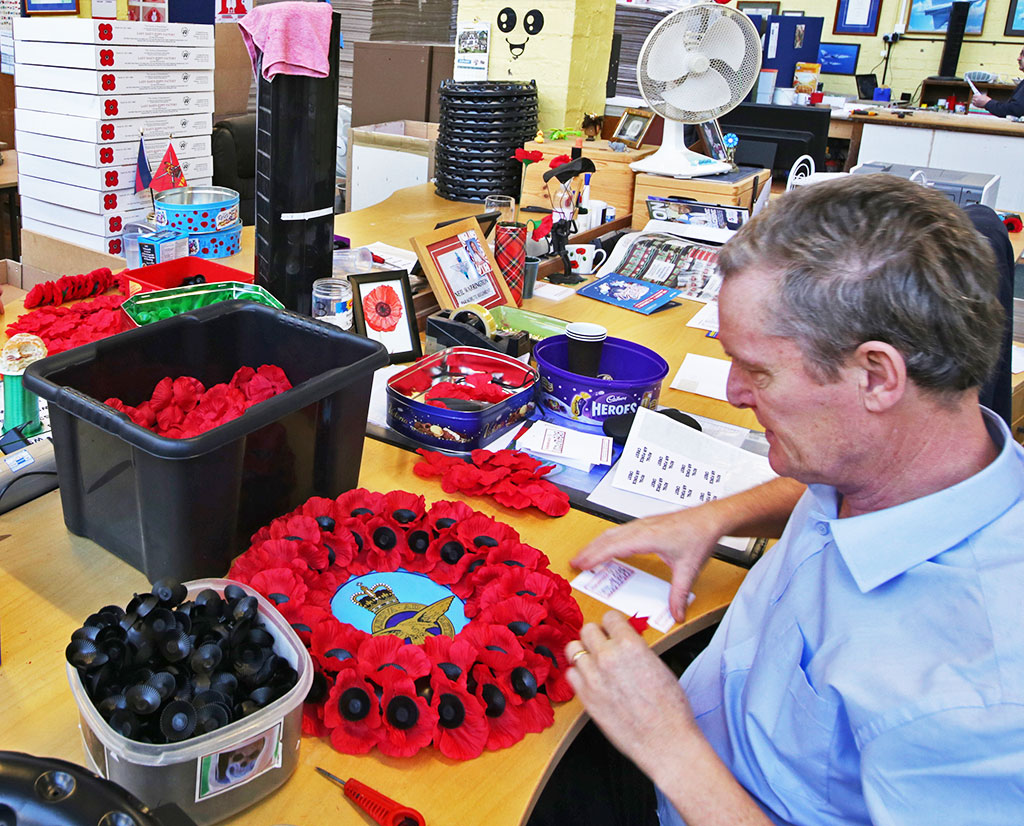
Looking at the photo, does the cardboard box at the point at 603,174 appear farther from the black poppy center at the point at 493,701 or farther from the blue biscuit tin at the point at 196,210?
the black poppy center at the point at 493,701

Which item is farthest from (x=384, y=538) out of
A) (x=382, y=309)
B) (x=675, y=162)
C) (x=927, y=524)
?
(x=675, y=162)

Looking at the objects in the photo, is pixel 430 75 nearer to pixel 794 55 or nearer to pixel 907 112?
pixel 794 55

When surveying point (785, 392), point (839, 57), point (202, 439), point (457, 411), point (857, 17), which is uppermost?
point (857, 17)

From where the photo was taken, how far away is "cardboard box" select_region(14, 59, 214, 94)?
267 centimetres

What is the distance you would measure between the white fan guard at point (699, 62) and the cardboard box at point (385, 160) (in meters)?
1.14

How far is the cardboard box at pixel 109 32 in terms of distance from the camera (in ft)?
8.59

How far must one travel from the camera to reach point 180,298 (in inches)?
63.5

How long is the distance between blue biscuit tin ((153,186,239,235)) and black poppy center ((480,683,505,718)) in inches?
68.8

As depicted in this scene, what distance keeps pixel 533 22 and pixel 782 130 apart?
4.85 ft

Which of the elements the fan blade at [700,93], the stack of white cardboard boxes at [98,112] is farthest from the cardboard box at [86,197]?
the fan blade at [700,93]

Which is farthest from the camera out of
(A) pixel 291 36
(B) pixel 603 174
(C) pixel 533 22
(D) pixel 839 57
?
(D) pixel 839 57

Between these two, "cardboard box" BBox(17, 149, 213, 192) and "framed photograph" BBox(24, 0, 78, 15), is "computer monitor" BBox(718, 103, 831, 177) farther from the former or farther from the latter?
"framed photograph" BBox(24, 0, 78, 15)

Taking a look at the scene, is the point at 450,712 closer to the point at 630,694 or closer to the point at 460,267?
the point at 630,694

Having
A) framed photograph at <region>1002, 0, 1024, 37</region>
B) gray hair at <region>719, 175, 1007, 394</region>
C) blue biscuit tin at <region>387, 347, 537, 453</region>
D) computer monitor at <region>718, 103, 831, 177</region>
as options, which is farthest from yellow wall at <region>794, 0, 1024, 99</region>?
gray hair at <region>719, 175, 1007, 394</region>
